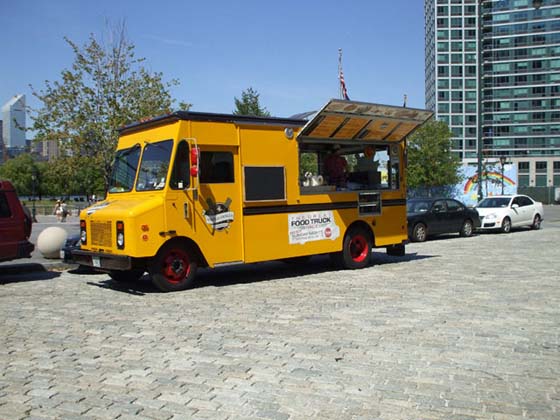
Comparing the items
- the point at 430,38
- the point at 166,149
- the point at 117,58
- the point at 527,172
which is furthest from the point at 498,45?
the point at 166,149

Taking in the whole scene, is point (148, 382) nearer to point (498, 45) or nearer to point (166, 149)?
point (166, 149)

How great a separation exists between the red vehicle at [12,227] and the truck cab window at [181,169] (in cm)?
380

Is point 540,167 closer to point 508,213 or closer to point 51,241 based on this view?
point 508,213

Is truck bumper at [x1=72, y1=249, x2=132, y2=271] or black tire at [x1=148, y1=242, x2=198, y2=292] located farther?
black tire at [x1=148, y1=242, x2=198, y2=292]

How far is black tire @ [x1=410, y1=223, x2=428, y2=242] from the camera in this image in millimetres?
18906

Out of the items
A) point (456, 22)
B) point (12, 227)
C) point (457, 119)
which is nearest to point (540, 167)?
point (457, 119)

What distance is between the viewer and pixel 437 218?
19688 millimetres

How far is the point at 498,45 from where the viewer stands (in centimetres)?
11662

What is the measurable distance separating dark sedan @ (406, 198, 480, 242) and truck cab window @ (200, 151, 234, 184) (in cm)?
1025

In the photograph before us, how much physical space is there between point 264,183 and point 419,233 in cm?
998

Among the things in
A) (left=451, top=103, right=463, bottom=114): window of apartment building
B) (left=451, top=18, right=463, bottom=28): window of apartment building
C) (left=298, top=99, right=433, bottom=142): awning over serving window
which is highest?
(left=451, top=18, right=463, bottom=28): window of apartment building

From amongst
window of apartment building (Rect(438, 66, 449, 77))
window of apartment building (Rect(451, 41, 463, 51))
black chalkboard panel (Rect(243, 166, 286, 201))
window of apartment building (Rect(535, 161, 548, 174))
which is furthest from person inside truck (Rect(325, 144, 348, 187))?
window of apartment building (Rect(451, 41, 463, 51))

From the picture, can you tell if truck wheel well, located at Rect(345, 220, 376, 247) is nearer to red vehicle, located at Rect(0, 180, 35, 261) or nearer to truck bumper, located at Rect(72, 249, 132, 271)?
truck bumper, located at Rect(72, 249, 132, 271)

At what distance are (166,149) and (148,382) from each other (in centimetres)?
538
